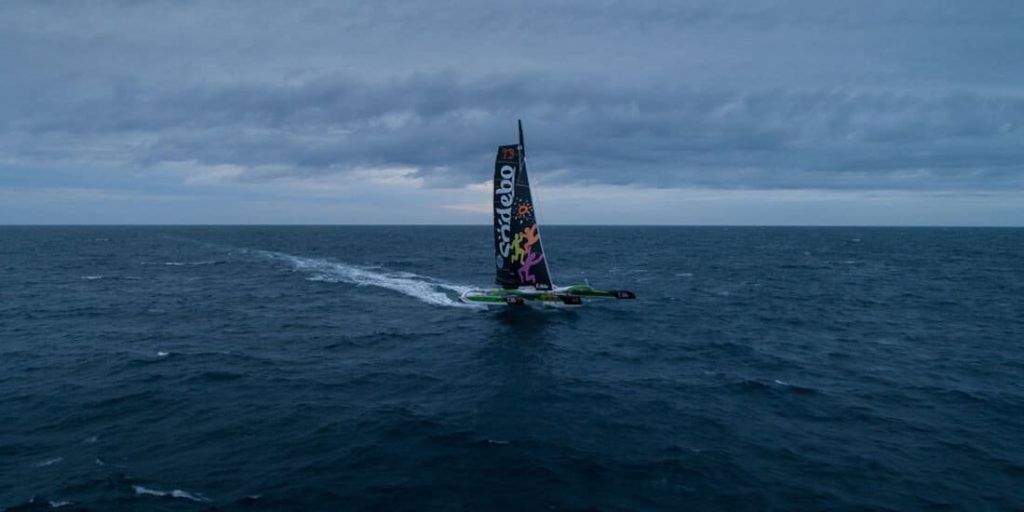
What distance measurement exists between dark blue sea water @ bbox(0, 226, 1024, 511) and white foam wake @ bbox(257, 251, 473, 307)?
8.65 ft

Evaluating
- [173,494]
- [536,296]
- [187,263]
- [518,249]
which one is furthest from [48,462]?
[187,263]

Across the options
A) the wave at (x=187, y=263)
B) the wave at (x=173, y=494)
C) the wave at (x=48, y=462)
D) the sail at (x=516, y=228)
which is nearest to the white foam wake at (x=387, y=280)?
the sail at (x=516, y=228)

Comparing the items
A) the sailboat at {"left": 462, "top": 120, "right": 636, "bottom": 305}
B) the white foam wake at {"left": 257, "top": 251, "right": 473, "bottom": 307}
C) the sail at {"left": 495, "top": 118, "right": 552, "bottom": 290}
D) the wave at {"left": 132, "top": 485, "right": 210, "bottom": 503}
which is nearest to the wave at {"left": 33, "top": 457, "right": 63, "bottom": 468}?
the wave at {"left": 132, "top": 485, "right": 210, "bottom": 503}

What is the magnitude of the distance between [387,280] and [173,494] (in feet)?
191

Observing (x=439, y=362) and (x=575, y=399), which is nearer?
(x=575, y=399)

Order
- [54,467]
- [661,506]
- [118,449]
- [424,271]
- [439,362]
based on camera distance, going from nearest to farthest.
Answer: [661,506], [54,467], [118,449], [439,362], [424,271]

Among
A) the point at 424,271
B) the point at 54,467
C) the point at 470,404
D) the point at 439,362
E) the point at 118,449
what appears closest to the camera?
the point at 54,467

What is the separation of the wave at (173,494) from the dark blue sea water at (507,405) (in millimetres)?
90

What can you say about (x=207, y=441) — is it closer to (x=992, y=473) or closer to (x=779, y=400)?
(x=779, y=400)

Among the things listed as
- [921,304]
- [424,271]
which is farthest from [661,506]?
[424,271]

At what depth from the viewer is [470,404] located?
29422mm

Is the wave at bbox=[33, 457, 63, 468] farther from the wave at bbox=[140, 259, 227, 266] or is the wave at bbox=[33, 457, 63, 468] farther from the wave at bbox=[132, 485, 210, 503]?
the wave at bbox=[140, 259, 227, 266]

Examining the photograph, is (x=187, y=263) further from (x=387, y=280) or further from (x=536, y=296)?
(x=536, y=296)

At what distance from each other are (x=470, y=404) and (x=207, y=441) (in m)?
11.6
